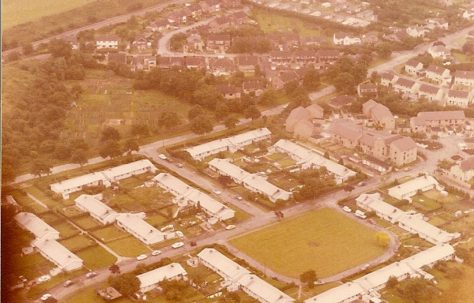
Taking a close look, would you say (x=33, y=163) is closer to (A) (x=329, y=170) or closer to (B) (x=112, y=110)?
(B) (x=112, y=110)

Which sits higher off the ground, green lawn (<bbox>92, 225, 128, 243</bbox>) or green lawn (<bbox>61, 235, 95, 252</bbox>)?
green lawn (<bbox>61, 235, 95, 252</bbox>)

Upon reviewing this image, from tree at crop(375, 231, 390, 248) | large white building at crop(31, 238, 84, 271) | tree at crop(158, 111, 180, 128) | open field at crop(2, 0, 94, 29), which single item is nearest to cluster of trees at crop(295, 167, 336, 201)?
tree at crop(375, 231, 390, 248)

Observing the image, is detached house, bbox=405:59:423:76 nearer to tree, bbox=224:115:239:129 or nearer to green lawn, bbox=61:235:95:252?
tree, bbox=224:115:239:129

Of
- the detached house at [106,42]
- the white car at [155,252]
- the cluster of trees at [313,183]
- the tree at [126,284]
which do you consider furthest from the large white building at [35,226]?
the detached house at [106,42]

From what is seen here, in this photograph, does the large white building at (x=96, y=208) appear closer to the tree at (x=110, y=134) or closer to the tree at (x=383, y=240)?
the tree at (x=110, y=134)

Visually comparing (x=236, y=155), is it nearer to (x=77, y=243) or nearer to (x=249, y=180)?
(x=249, y=180)

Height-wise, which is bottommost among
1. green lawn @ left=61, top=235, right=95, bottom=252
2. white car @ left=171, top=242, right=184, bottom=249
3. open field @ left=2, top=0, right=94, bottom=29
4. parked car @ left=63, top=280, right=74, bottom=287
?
white car @ left=171, top=242, right=184, bottom=249
